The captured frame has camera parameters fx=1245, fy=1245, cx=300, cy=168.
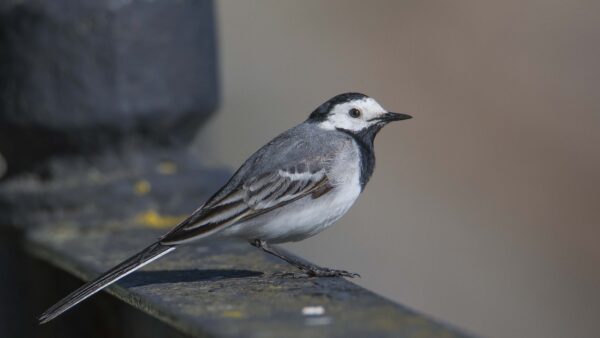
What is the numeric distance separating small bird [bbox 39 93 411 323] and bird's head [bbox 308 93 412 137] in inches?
3.1

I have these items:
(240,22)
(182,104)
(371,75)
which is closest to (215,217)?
(182,104)

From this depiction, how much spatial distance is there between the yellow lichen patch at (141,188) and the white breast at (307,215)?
64 cm

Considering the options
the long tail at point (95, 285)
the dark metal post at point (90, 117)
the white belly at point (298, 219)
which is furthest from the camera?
the dark metal post at point (90, 117)

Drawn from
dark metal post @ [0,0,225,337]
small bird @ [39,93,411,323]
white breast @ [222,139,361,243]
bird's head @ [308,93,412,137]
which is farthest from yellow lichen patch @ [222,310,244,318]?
bird's head @ [308,93,412,137]

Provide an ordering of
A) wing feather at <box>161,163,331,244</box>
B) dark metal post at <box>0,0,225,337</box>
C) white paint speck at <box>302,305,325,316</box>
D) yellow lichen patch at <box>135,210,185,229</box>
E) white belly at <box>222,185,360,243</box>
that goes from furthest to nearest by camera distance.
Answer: yellow lichen patch at <box>135,210,185,229</box>
dark metal post at <box>0,0,225,337</box>
white belly at <box>222,185,360,243</box>
wing feather at <box>161,163,331,244</box>
white paint speck at <box>302,305,325,316</box>

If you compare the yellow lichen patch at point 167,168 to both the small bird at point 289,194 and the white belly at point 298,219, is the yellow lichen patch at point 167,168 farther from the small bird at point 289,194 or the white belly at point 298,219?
the white belly at point 298,219

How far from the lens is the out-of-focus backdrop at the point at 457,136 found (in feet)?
32.4

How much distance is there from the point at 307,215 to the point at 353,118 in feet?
2.30

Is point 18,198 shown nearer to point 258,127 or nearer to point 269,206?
point 269,206

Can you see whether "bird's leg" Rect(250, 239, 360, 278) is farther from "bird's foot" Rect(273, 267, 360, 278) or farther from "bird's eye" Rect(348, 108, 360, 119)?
"bird's eye" Rect(348, 108, 360, 119)

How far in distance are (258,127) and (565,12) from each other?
15.0ft

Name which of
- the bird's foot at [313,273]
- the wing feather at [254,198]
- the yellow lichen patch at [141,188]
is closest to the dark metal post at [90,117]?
the yellow lichen patch at [141,188]

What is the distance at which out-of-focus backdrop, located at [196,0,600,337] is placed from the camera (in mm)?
9875

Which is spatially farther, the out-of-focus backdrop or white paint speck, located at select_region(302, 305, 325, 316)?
the out-of-focus backdrop
